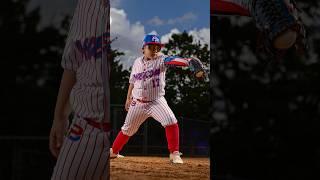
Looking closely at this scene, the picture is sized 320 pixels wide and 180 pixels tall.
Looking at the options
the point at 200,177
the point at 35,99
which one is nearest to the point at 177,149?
the point at 200,177

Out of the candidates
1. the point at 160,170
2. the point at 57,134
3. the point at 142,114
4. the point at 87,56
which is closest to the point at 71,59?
the point at 87,56

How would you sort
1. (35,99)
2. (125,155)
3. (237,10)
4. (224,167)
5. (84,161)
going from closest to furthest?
1. (84,161)
2. (237,10)
3. (224,167)
4. (125,155)
5. (35,99)

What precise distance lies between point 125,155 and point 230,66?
976mm

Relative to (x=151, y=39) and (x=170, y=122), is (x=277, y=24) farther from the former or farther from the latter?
(x=170, y=122)

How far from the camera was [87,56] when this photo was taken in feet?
5.75

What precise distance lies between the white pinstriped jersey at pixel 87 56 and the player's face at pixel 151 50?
1007 mm

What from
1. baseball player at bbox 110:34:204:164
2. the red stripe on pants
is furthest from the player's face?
the red stripe on pants

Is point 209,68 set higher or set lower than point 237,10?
lower

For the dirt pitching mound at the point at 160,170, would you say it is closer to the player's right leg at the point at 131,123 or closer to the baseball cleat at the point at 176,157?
the baseball cleat at the point at 176,157

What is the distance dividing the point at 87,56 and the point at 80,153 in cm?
40

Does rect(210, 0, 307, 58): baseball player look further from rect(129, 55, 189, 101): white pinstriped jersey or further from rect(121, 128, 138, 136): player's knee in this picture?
rect(121, 128, 138, 136): player's knee

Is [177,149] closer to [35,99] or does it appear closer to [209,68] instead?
[209,68]

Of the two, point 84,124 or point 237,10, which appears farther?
point 237,10

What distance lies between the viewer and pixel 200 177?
102 inches
